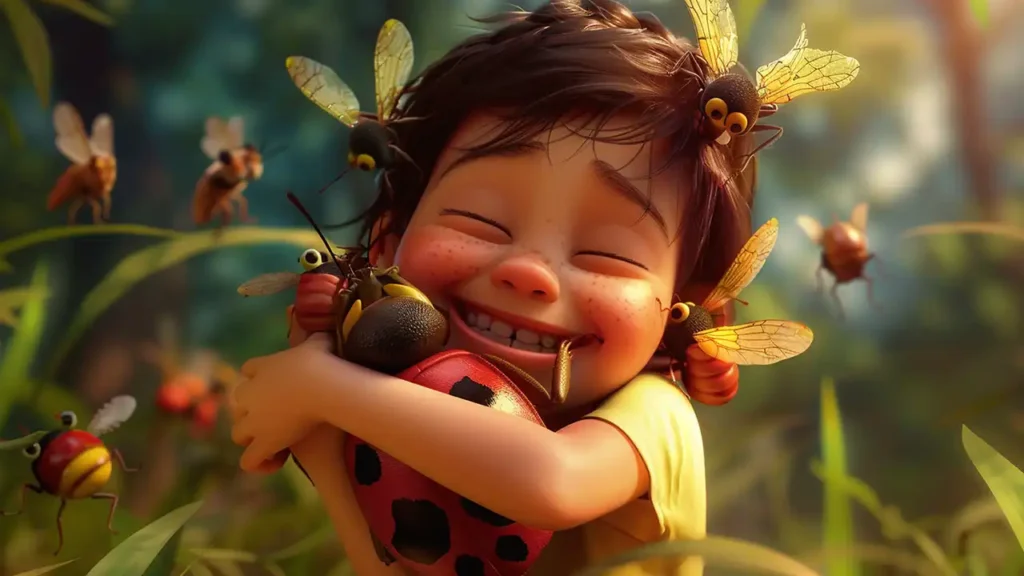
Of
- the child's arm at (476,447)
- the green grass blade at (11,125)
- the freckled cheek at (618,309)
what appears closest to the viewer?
the child's arm at (476,447)

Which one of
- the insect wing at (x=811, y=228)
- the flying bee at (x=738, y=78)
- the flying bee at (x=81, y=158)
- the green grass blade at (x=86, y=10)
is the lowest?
the flying bee at (x=81, y=158)

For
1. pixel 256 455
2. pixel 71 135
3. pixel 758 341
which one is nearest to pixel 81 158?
pixel 71 135

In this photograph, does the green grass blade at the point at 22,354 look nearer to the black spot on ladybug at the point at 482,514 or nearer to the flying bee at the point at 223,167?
the flying bee at the point at 223,167

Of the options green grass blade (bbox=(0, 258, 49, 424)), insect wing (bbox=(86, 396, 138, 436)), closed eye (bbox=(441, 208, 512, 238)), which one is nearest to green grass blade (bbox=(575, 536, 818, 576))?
closed eye (bbox=(441, 208, 512, 238))

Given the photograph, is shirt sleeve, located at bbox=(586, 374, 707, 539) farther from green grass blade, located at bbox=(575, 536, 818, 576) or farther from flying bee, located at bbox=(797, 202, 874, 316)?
flying bee, located at bbox=(797, 202, 874, 316)

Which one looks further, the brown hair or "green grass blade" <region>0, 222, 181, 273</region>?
"green grass blade" <region>0, 222, 181, 273</region>

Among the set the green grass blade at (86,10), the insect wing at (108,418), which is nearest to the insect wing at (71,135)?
the green grass blade at (86,10)

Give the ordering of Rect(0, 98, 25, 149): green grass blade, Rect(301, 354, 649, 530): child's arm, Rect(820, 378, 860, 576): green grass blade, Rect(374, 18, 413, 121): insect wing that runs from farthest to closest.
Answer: Rect(0, 98, 25, 149): green grass blade → Rect(820, 378, 860, 576): green grass blade → Rect(374, 18, 413, 121): insect wing → Rect(301, 354, 649, 530): child's arm

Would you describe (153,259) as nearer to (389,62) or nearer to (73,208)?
(73,208)
